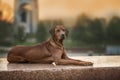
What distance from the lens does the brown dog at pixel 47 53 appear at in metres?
2.14

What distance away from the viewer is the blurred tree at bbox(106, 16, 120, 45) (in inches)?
221

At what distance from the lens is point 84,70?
6.46 feet

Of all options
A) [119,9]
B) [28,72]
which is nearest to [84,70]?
[28,72]

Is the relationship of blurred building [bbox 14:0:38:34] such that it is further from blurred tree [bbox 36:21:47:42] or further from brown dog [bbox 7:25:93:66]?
brown dog [bbox 7:25:93:66]

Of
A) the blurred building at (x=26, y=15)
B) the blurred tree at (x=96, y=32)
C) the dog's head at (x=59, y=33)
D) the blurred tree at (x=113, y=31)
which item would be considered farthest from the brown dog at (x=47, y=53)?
the blurred tree at (x=113, y=31)

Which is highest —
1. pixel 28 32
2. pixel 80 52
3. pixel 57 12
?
pixel 57 12

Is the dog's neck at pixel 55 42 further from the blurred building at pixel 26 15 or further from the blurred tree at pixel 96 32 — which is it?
the blurred tree at pixel 96 32

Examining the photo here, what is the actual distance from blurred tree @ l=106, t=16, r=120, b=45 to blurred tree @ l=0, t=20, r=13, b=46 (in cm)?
171

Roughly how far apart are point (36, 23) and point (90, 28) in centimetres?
95

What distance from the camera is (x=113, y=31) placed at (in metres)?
5.65

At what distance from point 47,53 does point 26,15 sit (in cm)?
330

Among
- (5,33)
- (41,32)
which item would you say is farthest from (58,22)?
(5,33)

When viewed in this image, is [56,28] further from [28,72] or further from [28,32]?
[28,32]

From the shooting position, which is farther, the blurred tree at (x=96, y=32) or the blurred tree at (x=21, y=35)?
the blurred tree at (x=96, y=32)
